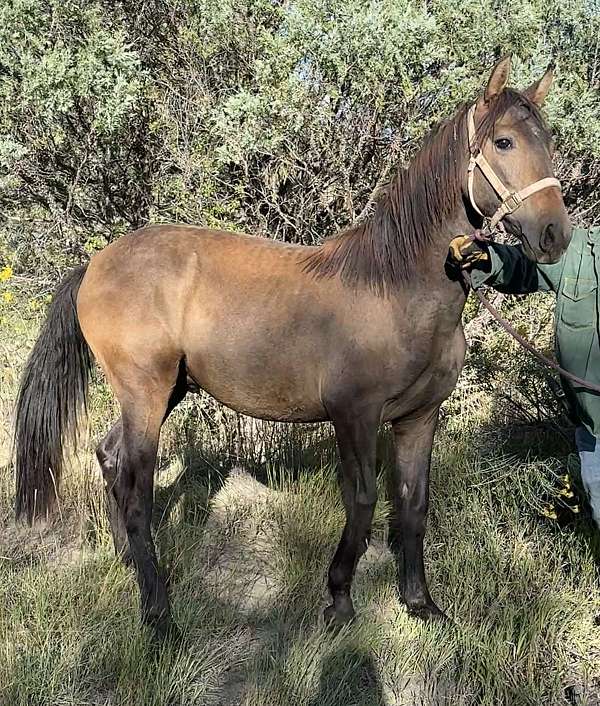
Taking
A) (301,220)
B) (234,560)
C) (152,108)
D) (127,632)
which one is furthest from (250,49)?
(127,632)

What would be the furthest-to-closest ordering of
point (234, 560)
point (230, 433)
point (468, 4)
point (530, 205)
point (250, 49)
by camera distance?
point (230, 433) < point (250, 49) < point (468, 4) < point (234, 560) < point (530, 205)

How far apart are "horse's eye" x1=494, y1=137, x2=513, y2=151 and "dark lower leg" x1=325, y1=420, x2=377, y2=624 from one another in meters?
1.15

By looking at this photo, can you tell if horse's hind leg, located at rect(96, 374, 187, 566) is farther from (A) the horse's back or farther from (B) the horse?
(A) the horse's back

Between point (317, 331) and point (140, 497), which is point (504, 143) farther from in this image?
point (140, 497)

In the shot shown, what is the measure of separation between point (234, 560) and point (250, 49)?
3.21m

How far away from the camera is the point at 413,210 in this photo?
242cm

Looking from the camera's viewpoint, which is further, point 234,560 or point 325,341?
point 234,560

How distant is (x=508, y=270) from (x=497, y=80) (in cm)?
70

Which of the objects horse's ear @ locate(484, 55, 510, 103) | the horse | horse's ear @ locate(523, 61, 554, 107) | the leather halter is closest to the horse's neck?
the horse

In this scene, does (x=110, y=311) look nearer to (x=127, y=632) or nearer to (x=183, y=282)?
(x=183, y=282)

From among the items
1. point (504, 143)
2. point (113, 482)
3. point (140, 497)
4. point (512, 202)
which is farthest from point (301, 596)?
point (504, 143)

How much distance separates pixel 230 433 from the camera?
4.47 m

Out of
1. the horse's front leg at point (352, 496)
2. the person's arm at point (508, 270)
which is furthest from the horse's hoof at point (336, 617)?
the person's arm at point (508, 270)

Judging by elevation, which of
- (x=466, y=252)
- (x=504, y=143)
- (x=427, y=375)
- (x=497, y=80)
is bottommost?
(x=427, y=375)
